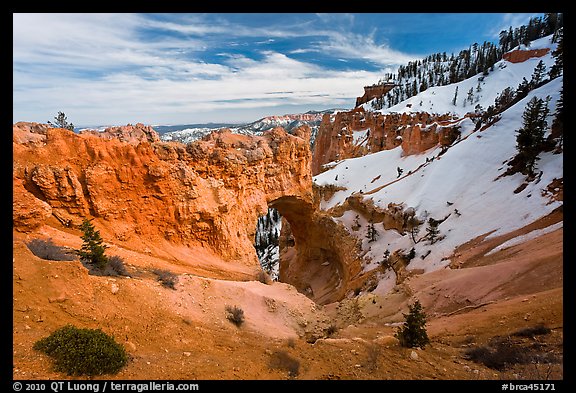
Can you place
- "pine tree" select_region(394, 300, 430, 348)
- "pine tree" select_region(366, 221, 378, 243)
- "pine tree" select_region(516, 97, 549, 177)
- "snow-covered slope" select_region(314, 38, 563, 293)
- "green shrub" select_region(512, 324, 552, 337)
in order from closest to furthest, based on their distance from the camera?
"green shrub" select_region(512, 324, 552, 337), "pine tree" select_region(394, 300, 430, 348), "snow-covered slope" select_region(314, 38, 563, 293), "pine tree" select_region(516, 97, 549, 177), "pine tree" select_region(366, 221, 378, 243)

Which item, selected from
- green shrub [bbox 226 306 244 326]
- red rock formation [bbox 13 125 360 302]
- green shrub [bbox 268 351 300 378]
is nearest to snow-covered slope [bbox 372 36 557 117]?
red rock formation [bbox 13 125 360 302]

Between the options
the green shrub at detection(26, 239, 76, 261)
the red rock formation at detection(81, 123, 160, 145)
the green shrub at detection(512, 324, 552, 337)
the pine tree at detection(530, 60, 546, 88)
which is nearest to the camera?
the green shrub at detection(512, 324, 552, 337)

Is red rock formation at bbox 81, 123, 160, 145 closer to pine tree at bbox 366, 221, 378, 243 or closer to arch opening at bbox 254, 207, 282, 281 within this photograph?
pine tree at bbox 366, 221, 378, 243

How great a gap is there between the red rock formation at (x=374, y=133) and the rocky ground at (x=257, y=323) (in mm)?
34299

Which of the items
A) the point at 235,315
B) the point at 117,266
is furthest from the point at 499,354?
the point at 117,266

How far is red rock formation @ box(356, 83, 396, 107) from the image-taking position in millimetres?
112562

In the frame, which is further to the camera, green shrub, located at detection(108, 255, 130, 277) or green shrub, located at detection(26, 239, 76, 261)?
green shrub, located at detection(108, 255, 130, 277)

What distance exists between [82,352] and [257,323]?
229 inches

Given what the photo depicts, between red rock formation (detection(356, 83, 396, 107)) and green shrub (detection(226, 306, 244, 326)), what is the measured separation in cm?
A: 11605

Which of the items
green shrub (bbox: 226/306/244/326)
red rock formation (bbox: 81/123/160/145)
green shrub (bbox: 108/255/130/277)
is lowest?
green shrub (bbox: 226/306/244/326)

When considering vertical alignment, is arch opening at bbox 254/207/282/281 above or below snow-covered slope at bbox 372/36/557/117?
below

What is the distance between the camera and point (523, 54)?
7562 cm
